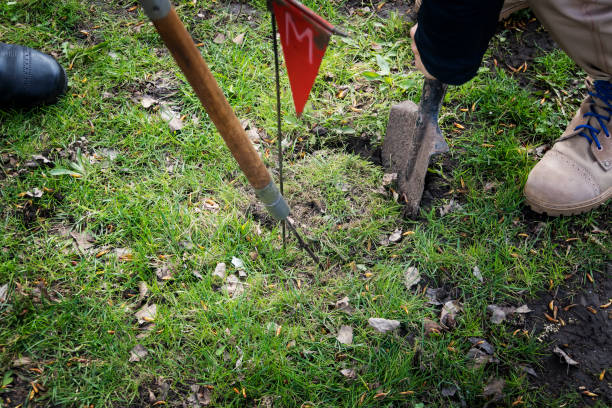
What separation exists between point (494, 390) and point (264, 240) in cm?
121

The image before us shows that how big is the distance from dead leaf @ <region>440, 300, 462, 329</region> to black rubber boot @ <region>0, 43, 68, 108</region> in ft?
8.61

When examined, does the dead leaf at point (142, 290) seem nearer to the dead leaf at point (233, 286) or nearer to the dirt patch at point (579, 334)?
the dead leaf at point (233, 286)

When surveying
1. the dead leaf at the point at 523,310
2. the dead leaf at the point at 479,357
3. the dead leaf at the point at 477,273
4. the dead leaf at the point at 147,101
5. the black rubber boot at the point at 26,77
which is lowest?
the dead leaf at the point at 479,357

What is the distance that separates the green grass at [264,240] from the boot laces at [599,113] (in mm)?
262

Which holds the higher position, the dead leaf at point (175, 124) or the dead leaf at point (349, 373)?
the dead leaf at point (175, 124)

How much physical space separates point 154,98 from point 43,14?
1.29 meters

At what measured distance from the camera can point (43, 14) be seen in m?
3.19

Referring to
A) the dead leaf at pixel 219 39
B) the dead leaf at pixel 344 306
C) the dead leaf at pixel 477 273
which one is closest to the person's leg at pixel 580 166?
the dead leaf at pixel 477 273

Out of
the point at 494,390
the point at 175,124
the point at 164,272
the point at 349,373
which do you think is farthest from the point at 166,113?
the point at 494,390

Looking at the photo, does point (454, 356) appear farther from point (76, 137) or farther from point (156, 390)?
point (76, 137)

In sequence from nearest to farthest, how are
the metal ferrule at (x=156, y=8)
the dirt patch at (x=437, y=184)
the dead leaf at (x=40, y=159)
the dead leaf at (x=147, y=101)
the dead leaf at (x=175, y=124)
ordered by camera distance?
the metal ferrule at (x=156, y=8)
the dirt patch at (x=437, y=184)
the dead leaf at (x=40, y=159)
the dead leaf at (x=175, y=124)
the dead leaf at (x=147, y=101)

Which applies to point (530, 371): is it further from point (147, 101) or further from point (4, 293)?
point (147, 101)

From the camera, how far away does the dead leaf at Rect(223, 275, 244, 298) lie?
203 centimetres

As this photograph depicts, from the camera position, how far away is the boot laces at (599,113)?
2.16 meters
